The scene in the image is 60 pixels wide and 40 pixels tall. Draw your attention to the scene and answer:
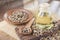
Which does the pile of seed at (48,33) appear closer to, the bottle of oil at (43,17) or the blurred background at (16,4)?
the bottle of oil at (43,17)

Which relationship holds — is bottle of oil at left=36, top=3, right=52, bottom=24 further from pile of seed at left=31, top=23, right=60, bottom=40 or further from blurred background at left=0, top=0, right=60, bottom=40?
blurred background at left=0, top=0, right=60, bottom=40

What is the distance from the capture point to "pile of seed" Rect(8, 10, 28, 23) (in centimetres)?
100

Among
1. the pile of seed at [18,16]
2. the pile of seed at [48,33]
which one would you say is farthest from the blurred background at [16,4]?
the pile of seed at [48,33]

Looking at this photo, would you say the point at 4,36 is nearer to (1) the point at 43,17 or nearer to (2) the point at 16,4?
(1) the point at 43,17

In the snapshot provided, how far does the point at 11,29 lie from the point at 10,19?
7 cm

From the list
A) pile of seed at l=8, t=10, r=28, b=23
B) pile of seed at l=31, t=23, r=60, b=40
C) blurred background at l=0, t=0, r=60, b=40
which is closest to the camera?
pile of seed at l=31, t=23, r=60, b=40

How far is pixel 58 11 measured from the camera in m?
1.12

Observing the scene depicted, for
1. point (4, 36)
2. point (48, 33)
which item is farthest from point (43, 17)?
point (4, 36)

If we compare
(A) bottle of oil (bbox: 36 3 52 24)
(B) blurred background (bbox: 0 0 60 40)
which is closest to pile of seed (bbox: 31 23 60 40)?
(A) bottle of oil (bbox: 36 3 52 24)

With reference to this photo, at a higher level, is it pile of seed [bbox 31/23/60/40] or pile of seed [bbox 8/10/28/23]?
pile of seed [bbox 8/10/28/23]

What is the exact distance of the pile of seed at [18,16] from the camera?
996 millimetres

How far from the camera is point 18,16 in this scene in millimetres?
1017

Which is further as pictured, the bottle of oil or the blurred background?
the blurred background

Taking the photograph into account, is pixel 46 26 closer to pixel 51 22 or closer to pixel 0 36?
pixel 51 22
